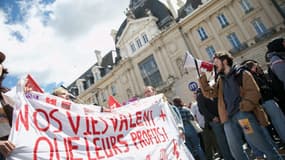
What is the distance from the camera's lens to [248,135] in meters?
3.22

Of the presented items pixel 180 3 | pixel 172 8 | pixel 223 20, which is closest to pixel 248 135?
pixel 223 20

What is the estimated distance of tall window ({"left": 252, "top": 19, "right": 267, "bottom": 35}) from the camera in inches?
877

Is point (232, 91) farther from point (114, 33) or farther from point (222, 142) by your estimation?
point (114, 33)

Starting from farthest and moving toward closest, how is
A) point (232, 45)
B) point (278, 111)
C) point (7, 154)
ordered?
point (232, 45) < point (278, 111) < point (7, 154)

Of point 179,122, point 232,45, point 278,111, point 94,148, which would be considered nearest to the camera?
point 94,148

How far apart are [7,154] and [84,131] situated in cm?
99

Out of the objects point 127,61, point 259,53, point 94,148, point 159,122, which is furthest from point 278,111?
point 127,61

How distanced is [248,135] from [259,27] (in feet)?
74.4

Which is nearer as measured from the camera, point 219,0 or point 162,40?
point 219,0

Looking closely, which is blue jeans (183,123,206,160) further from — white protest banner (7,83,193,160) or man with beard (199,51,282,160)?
man with beard (199,51,282,160)

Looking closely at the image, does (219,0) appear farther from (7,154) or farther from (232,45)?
(7,154)

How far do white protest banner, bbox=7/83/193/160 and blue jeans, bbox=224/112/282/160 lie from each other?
1.01m

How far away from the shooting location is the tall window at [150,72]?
2908cm

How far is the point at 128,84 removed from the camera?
32.6 m
